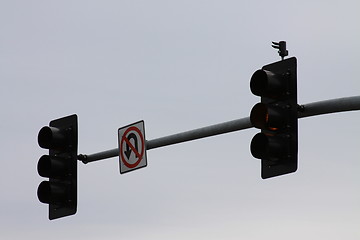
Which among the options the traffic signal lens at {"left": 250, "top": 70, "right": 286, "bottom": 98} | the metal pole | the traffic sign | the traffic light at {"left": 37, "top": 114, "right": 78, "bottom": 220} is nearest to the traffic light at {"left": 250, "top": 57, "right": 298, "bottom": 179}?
the traffic signal lens at {"left": 250, "top": 70, "right": 286, "bottom": 98}

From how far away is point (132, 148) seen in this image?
12711mm

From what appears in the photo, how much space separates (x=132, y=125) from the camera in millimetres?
12844

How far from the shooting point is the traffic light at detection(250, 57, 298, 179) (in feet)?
30.3

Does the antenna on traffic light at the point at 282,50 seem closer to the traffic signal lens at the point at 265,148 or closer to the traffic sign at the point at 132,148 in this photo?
the traffic signal lens at the point at 265,148

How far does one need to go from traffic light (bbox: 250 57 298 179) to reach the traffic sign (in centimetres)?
332

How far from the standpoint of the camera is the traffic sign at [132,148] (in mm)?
12500

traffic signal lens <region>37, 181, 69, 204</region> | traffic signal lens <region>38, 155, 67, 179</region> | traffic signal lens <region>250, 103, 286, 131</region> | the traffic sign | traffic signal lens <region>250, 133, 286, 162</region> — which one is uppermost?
the traffic sign

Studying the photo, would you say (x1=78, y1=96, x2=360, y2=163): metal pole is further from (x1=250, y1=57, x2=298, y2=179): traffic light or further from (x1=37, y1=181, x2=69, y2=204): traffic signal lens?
(x1=37, y1=181, x2=69, y2=204): traffic signal lens

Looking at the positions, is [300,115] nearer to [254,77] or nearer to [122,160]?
[254,77]

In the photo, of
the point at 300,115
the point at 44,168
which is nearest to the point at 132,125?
the point at 44,168

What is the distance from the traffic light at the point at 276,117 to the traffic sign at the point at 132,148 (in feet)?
10.9

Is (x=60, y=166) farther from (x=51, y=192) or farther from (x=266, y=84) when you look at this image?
(x=266, y=84)

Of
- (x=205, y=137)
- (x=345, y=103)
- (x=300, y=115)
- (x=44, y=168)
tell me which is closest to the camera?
(x=345, y=103)

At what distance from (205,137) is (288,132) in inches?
64.3
